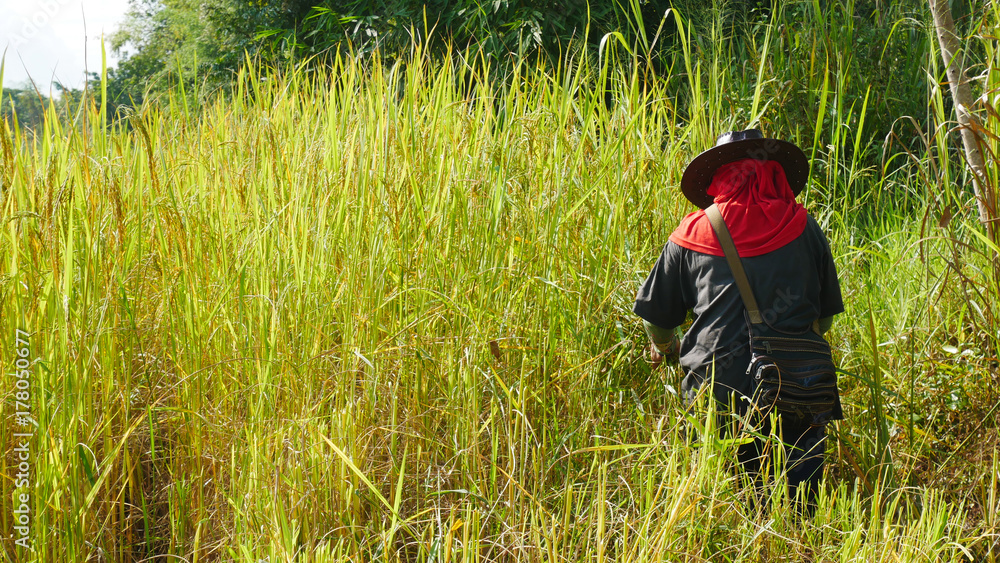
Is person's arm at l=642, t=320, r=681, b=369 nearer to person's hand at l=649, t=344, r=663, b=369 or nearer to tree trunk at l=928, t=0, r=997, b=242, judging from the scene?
person's hand at l=649, t=344, r=663, b=369

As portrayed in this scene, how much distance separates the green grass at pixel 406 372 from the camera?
1556 millimetres

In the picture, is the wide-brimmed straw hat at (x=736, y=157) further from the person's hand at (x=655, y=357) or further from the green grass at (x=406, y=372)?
the person's hand at (x=655, y=357)

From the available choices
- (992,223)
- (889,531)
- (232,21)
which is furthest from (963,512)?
(232,21)

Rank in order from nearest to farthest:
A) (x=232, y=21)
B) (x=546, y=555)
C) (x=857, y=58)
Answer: (x=546, y=555)
(x=857, y=58)
(x=232, y=21)

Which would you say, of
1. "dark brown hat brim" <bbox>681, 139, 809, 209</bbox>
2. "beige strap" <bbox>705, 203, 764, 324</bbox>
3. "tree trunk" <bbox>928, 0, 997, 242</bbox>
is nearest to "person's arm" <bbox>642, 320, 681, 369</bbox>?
"beige strap" <bbox>705, 203, 764, 324</bbox>

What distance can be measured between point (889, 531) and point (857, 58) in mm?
3801

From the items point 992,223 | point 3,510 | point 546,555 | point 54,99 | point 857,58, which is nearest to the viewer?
point 3,510

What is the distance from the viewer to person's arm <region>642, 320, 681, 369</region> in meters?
2.13

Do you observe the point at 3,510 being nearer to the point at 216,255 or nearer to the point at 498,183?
the point at 216,255

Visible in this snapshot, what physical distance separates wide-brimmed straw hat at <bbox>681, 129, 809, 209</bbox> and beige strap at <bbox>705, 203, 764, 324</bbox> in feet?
0.74

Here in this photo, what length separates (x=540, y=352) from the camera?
203 centimetres

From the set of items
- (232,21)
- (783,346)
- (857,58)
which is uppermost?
(232,21)

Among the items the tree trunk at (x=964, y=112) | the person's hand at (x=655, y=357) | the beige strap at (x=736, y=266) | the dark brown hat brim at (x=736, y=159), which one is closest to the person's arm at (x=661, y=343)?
the person's hand at (x=655, y=357)

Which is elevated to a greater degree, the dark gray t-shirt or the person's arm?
the dark gray t-shirt
